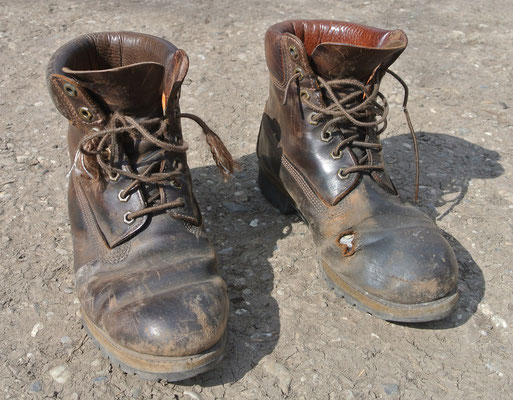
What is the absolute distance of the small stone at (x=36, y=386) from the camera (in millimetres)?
1781

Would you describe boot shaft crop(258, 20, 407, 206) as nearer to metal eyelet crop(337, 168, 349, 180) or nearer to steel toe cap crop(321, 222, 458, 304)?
metal eyelet crop(337, 168, 349, 180)

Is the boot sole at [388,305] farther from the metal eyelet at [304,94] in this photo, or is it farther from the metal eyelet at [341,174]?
the metal eyelet at [304,94]

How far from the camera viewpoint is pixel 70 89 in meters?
1.81

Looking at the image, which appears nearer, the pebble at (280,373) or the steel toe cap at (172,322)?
the steel toe cap at (172,322)

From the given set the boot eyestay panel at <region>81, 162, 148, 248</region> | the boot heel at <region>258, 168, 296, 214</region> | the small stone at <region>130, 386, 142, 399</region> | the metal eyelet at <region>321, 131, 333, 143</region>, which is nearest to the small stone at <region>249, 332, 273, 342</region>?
the small stone at <region>130, 386, 142, 399</region>

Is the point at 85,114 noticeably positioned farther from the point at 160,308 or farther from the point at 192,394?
the point at 192,394

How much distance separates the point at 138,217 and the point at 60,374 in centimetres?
58

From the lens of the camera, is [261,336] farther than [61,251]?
Result: No

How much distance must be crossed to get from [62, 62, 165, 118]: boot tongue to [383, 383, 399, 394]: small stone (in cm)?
124

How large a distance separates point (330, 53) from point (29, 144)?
6.30ft

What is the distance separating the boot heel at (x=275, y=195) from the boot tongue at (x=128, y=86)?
0.84 meters

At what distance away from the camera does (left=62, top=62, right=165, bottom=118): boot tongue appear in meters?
1.75

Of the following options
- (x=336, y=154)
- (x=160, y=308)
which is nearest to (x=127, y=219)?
(x=160, y=308)

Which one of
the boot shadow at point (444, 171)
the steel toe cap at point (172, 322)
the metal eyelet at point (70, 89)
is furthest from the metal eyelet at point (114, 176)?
the boot shadow at point (444, 171)
